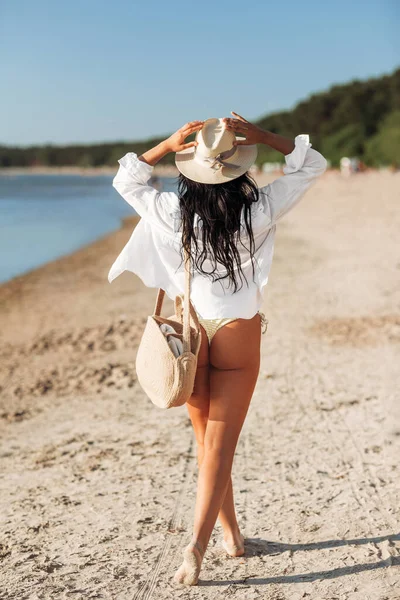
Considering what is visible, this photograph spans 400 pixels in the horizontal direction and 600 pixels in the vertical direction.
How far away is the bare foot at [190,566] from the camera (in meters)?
2.62

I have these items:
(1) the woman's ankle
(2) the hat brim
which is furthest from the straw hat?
(1) the woman's ankle

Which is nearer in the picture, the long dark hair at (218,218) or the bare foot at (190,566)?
the long dark hair at (218,218)

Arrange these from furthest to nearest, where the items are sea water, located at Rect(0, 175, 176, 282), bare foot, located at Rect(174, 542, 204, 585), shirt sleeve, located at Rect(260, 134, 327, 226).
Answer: sea water, located at Rect(0, 175, 176, 282) → bare foot, located at Rect(174, 542, 204, 585) → shirt sleeve, located at Rect(260, 134, 327, 226)

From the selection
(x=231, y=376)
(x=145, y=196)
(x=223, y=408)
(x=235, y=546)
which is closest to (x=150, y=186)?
(x=145, y=196)

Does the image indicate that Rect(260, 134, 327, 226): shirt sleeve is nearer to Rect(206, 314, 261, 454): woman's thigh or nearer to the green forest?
Rect(206, 314, 261, 454): woman's thigh

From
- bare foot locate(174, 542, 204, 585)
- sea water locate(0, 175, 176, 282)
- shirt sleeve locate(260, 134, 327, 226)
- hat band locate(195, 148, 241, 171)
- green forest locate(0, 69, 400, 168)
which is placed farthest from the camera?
green forest locate(0, 69, 400, 168)

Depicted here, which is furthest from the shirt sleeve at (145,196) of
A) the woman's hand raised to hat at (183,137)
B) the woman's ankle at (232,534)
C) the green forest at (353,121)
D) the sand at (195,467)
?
the green forest at (353,121)

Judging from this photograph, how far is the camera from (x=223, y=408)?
8.61 ft

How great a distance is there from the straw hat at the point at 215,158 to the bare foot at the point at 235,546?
161 cm

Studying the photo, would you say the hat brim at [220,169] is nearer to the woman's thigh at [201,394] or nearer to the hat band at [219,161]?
the hat band at [219,161]

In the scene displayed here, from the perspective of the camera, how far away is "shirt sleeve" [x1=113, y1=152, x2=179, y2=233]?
2.57m

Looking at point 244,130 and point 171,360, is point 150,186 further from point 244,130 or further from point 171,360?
point 171,360

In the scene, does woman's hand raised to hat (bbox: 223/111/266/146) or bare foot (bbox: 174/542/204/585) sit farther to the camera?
bare foot (bbox: 174/542/204/585)

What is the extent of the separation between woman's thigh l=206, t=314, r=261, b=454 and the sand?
26.6 inches
